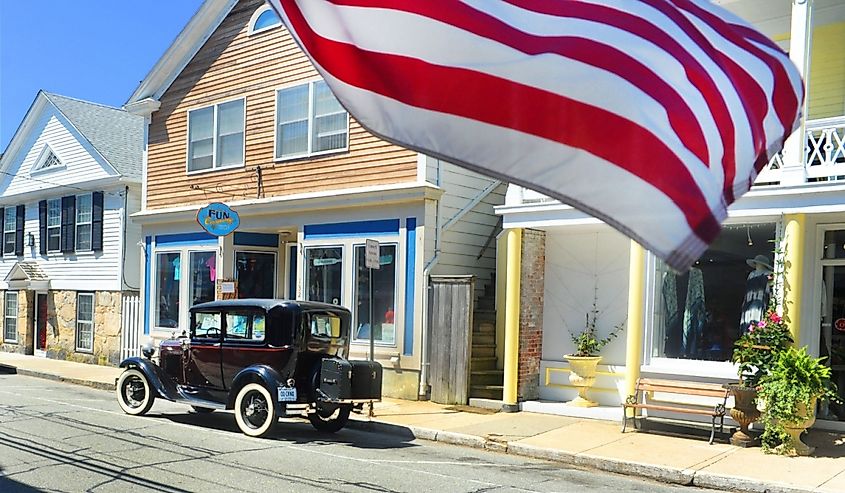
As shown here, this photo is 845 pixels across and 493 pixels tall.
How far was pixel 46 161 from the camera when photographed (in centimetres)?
2462

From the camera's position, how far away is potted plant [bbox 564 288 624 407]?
13.0m

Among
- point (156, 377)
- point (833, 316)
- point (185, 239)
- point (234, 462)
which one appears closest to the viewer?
point (234, 462)

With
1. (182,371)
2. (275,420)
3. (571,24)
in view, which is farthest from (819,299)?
(571,24)

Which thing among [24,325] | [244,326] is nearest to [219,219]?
[244,326]

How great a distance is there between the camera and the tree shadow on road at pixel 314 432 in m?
10.7

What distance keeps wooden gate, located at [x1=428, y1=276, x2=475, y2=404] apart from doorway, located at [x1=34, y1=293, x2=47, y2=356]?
15.1 meters

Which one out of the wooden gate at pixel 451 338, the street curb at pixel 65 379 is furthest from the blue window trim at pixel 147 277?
the wooden gate at pixel 451 338

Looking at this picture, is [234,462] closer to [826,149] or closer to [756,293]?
[756,293]

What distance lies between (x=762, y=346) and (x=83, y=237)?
18886 millimetres

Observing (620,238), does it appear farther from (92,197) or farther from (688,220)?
(92,197)

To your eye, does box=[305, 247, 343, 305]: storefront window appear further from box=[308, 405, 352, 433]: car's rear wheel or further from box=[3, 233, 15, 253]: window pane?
box=[3, 233, 15, 253]: window pane

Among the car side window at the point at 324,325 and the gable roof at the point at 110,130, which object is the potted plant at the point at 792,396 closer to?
the car side window at the point at 324,325

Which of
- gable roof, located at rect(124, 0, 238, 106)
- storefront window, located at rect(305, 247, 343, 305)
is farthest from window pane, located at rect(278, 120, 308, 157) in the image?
gable roof, located at rect(124, 0, 238, 106)

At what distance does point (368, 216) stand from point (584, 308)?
14.6 ft
